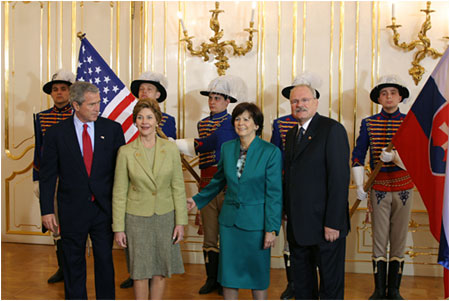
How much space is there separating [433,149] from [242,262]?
1379 mm

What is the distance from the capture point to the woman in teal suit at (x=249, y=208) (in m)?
2.78

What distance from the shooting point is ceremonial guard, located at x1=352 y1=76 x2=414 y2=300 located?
12.3 ft

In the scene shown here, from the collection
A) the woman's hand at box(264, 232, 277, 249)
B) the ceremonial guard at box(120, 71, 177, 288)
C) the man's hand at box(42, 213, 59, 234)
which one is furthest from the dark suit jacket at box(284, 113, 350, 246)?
the ceremonial guard at box(120, 71, 177, 288)

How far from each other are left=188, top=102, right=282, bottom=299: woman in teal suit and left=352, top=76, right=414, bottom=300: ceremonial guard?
1.34m

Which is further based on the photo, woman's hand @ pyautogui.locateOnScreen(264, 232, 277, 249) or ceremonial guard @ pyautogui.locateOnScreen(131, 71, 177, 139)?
ceremonial guard @ pyautogui.locateOnScreen(131, 71, 177, 139)

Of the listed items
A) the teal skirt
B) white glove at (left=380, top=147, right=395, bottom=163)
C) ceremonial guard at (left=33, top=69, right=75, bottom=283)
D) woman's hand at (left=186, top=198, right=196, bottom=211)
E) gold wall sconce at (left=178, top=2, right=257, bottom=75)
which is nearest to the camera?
the teal skirt

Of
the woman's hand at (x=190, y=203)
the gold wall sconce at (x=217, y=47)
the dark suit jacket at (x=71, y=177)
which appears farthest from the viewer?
the gold wall sconce at (x=217, y=47)

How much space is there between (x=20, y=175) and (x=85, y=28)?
6.32 ft

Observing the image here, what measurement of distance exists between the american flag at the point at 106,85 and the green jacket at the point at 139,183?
849 mm

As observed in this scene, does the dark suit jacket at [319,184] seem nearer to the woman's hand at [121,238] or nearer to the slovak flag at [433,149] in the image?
the slovak flag at [433,149]

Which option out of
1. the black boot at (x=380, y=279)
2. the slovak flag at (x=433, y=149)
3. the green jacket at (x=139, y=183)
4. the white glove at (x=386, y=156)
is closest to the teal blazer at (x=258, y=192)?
the green jacket at (x=139, y=183)

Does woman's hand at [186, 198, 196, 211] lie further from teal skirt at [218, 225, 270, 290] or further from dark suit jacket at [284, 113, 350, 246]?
dark suit jacket at [284, 113, 350, 246]

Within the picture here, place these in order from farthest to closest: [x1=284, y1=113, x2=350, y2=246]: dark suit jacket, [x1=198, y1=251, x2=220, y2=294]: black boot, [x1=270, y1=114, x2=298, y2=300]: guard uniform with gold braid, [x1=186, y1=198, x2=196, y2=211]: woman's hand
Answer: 1. [x1=198, y1=251, x2=220, y2=294]: black boot
2. [x1=270, y1=114, x2=298, y2=300]: guard uniform with gold braid
3. [x1=186, y1=198, x2=196, y2=211]: woman's hand
4. [x1=284, y1=113, x2=350, y2=246]: dark suit jacket

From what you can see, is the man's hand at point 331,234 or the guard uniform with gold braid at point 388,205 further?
the guard uniform with gold braid at point 388,205
